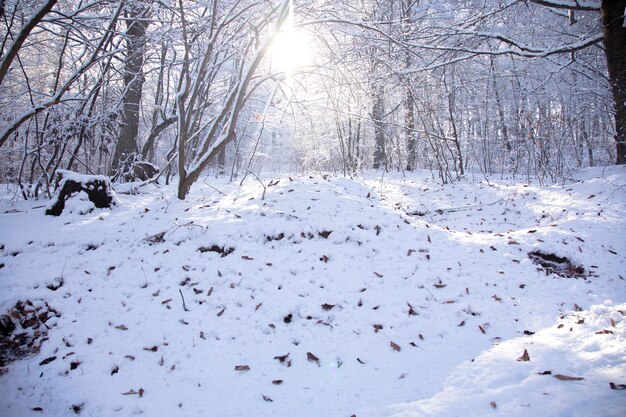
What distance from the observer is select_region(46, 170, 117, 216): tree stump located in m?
5.14

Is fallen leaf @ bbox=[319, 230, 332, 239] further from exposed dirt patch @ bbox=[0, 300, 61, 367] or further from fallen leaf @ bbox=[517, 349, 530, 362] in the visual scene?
exposed dirt patch @ bbox=[0, 300, 61, 367]

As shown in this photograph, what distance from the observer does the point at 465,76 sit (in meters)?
13.2

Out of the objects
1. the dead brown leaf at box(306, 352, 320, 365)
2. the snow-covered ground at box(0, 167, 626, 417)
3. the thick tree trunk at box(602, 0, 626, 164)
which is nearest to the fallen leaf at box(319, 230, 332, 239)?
the snow-covered ground at box(0, 167, 626, 417)

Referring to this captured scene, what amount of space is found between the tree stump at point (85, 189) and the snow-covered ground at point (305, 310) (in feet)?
0.83

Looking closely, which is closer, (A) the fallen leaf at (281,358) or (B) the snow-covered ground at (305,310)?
(B) the snow-covered ground at (305,310)

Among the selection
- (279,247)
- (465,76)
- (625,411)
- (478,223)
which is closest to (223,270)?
(279,247)

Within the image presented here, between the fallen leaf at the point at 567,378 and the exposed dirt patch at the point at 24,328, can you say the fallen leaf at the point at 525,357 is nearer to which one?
the fallen leaf at the point at 567,378

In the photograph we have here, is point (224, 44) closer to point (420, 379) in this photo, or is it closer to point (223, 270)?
point (223, 270)

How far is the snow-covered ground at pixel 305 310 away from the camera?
2.35 m

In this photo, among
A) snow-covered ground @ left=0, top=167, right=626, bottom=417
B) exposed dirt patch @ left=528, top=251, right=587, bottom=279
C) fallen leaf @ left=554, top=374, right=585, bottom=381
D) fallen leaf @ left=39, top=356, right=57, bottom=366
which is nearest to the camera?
fallen leaf @ left=554, top=374, right=585, bottom=381

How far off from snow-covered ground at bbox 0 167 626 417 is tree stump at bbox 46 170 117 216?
25 cm

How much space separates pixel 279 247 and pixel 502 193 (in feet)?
19.2

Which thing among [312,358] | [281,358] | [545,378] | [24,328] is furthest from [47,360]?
[545,378]

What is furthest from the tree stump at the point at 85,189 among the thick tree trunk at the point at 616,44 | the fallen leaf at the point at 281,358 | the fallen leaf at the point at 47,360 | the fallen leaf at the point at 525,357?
the thick tree trunk at the point at 616,44
